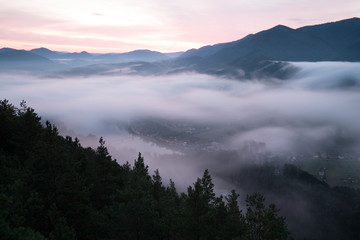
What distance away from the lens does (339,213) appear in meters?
73.5

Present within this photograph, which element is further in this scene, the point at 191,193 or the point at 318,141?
the point at 318,141

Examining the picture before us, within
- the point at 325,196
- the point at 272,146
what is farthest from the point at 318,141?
the point at 325,196

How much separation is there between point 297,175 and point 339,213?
29.0 metres

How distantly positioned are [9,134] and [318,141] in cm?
20930

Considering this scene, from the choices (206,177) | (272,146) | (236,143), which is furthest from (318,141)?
(206,177)

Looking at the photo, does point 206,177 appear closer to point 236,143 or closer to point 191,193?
point 191,193

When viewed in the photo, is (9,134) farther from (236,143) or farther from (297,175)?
(236,143)

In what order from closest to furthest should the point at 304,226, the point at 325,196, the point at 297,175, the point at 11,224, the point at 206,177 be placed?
the point at 11,224 < the point at 206,177 < the point at 304,226 < the point at 325,196 < the point at 297,175

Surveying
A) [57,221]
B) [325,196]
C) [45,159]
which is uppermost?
[45,159]

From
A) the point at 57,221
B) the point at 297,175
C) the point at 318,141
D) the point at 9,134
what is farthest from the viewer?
the point at 318,141

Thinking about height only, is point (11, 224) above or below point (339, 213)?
above

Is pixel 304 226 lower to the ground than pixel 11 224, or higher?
lower

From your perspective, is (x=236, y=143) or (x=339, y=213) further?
(x=236, y=143)

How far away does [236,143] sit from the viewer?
181m
